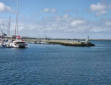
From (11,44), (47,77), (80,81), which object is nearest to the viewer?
(80,81)

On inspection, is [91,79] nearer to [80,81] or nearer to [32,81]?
[80,81]

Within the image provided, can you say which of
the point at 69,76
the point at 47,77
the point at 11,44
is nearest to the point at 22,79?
the point at 47,77

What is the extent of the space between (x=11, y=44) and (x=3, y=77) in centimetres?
10411

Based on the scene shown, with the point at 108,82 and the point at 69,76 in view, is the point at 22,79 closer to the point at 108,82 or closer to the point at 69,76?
the point at 69,76

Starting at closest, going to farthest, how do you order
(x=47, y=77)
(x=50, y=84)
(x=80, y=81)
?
(x=50, y=84), (x=80, y=81), (x=47, y=77)

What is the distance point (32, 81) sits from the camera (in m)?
35.9

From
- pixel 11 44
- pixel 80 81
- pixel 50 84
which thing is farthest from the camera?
pixel 11 44

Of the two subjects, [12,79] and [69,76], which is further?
[69,76]

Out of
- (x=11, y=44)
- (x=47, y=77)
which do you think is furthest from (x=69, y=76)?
(x=11, y=44)

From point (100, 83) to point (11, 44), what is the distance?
4359 inches

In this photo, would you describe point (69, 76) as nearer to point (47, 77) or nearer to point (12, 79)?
point (47, 77)

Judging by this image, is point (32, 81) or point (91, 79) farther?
point (91, 79)

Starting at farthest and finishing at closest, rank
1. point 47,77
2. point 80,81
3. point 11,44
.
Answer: point 11,44 → point 47,77 → point 80,81

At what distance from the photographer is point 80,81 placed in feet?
119
